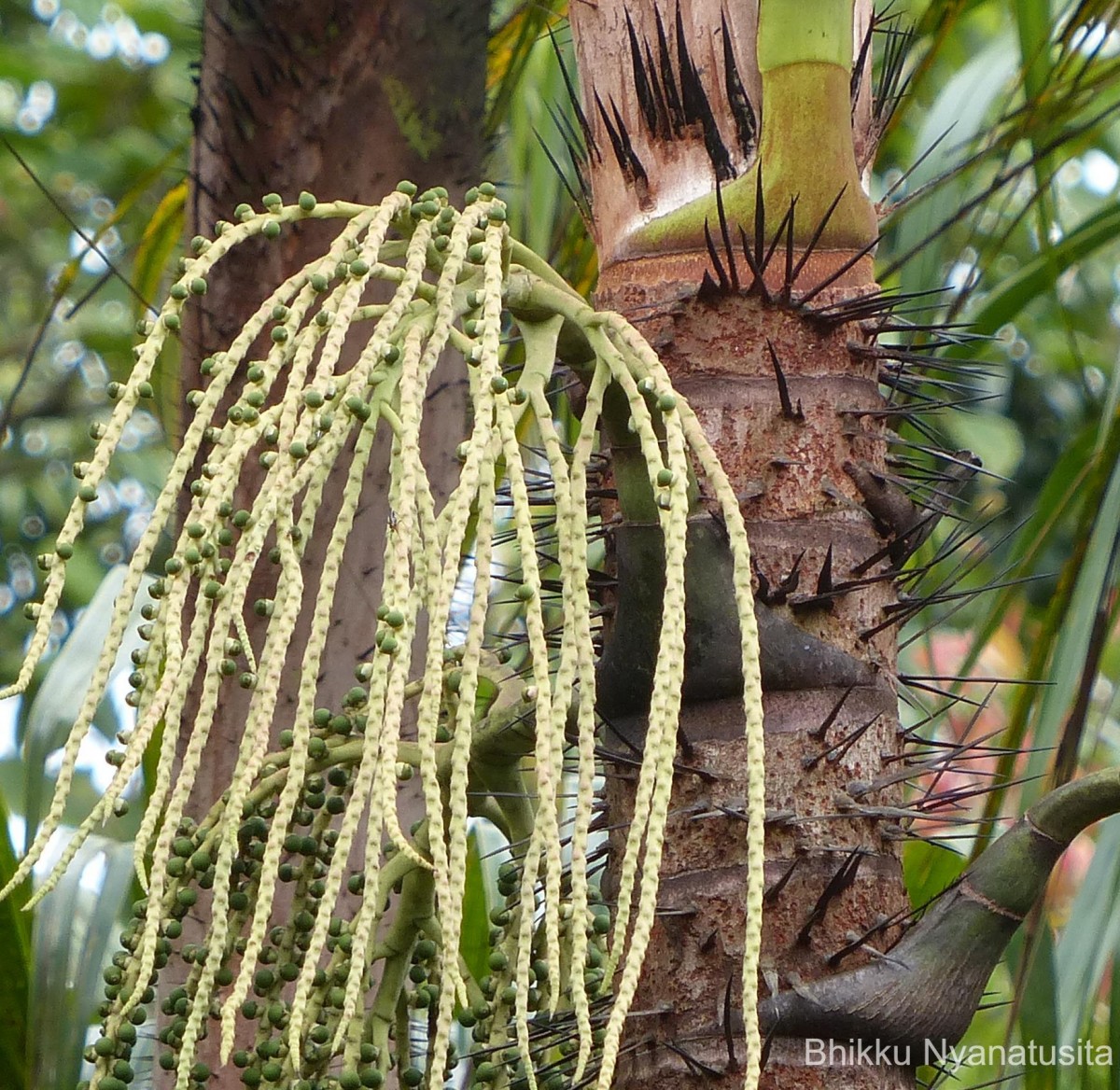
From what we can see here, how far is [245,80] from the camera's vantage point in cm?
161

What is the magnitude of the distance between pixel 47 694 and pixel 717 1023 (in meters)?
1.12

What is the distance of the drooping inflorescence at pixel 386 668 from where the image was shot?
83cm

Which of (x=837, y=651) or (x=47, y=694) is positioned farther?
(x=47, y=694)

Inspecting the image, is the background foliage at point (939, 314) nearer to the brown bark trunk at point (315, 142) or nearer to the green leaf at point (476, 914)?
the brown bark trunk at point (315, 142)

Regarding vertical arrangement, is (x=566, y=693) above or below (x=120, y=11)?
below

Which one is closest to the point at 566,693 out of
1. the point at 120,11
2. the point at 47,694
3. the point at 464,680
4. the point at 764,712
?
the point at 464,680

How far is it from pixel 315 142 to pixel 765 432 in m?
0.71

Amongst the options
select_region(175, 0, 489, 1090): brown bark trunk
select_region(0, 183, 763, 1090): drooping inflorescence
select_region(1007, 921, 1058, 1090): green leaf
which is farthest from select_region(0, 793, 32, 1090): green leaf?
select_region(1007, 921, 1058, 1090): green leaf

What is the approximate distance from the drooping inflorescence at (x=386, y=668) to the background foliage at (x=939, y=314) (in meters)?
0.41

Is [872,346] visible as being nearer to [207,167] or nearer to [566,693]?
[566,693]

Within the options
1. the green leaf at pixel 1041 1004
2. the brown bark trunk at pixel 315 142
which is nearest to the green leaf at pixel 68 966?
the brown bark trunk at pixel 315 142

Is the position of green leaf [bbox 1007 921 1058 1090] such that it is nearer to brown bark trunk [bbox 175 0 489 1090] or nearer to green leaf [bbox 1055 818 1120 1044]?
green leaf [bbox 1055 818 1120 1044]

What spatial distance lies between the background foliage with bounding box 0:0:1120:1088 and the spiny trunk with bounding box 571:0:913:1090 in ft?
0.48

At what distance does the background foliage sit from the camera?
1491mm
